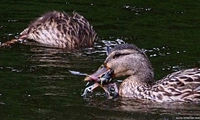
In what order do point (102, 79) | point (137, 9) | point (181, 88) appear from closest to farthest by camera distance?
point (181, 88), point (102, 79), point (137, 9)

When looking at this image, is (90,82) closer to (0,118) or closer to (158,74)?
(158,74)

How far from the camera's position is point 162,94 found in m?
13.8

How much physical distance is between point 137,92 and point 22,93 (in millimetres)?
1891

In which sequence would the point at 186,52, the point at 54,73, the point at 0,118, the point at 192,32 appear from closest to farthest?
the point at 0,118
the point at 54,73
the point at 186,52
the point at 192,32

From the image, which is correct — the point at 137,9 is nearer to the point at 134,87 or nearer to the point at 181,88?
the point at 134,87

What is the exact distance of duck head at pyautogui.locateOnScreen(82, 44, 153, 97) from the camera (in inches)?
554

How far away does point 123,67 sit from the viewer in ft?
46.6

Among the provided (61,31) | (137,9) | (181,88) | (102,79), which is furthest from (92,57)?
(137,9)

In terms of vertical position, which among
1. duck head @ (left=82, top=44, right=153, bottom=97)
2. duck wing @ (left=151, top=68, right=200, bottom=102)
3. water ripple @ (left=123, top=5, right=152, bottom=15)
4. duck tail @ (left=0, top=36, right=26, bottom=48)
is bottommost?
duck wing @ (left=151, top=68, right=200, bottom=102)

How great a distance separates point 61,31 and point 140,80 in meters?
5.05

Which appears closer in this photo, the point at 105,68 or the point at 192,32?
the point at 105,68

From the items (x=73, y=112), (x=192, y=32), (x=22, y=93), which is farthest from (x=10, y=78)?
(x=192, y=32)

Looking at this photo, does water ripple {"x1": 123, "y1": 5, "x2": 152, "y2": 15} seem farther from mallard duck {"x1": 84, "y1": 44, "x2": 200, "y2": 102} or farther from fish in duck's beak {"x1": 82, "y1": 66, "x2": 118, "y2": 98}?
fish in duck's beak {"x1": 82, "y1": 66, "x2": 118, "y2": 98}

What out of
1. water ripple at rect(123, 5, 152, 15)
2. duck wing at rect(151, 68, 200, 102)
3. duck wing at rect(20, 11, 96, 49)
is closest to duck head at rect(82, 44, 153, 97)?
duck wing at rect(151, 68, 200, 102)
